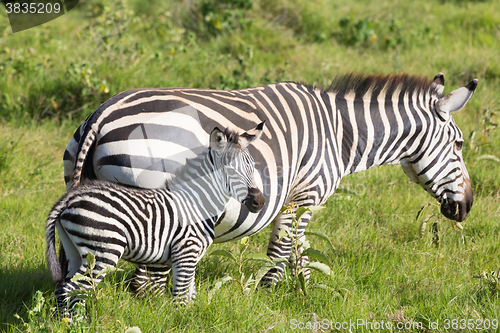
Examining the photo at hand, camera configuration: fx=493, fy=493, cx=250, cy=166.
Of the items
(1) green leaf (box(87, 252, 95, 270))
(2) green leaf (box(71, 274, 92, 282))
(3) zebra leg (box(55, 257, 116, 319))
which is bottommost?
(3) zebra leg (box(55, 257, 116, 319))

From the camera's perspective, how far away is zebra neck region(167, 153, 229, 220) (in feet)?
10.2

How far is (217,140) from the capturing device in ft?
10.1

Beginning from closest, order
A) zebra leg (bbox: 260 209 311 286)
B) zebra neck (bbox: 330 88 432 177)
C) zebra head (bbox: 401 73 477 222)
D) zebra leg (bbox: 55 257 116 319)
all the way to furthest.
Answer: zebra leg (bbox: 55 257 116 319), zebra leg (bbox: 260 209 311 286), zebra neck (bbox: 330 88 432 177), zebra head (bbox: 401 73 477 222)

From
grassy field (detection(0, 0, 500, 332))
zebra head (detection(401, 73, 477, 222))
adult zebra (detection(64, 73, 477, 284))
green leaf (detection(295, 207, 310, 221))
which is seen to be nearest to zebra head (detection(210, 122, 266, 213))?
adult zebra (detection(64, 73, 477, 284))

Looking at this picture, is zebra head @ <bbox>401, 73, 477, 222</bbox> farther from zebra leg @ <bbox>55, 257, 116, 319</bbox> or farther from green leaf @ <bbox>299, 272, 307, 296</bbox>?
zebra leg @ <bbox>55, 257, 116, 319</bbox>

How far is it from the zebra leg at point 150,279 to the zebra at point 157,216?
454 mm

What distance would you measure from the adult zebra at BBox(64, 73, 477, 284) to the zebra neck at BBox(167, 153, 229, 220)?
0.07 m

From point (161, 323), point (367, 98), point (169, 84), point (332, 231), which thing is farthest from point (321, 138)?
point (169, 84)

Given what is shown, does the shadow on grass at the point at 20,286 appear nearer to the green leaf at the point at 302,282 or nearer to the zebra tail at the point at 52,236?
the zebra tail at the point at 52,236

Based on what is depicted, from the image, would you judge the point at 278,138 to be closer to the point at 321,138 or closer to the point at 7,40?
the point at 321,138

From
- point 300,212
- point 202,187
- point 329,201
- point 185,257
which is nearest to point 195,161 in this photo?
point 202,187

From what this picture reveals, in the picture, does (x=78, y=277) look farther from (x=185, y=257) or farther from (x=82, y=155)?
(x=82, y=155)

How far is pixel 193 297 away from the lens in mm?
3320

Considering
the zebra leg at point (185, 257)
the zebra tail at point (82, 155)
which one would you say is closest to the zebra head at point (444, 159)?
the zebra leg at point (185, 257)
